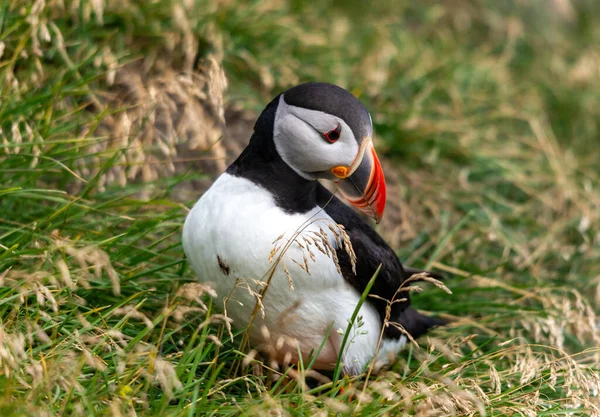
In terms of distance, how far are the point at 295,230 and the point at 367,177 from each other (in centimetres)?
32

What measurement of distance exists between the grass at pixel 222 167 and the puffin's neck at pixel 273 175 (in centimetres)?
42

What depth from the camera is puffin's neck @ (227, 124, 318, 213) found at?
302cm

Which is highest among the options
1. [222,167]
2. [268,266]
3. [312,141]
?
[312,141]

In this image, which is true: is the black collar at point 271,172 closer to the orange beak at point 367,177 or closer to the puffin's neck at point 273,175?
the puffin's neck at point 273,175

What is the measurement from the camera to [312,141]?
295 centimetres

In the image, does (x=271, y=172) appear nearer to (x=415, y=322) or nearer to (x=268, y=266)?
(x=268, y=266)

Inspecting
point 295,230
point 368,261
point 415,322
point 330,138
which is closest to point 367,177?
point 330,138

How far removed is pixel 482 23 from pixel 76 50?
4416 millimetres

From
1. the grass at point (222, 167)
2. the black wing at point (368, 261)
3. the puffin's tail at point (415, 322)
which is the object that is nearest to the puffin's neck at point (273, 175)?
the black wing at point (368, 261)

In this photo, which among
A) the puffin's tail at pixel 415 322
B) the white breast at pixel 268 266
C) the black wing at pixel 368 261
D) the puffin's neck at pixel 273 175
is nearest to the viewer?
the white breast at pixel 268 266

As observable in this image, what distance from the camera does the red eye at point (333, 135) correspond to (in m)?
2.92

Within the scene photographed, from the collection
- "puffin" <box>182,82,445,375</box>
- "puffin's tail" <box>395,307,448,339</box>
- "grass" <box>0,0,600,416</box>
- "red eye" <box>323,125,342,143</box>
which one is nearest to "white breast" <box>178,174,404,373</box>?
"puffin" <box>182,82,445,375</box>

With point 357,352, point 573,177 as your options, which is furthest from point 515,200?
point 357,352

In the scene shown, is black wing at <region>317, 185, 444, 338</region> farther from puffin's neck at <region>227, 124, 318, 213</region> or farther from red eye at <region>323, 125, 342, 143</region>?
red eye at <region>323, 125, 342, 143</region>
